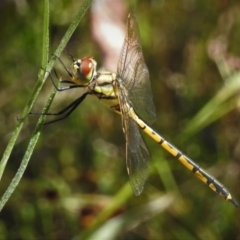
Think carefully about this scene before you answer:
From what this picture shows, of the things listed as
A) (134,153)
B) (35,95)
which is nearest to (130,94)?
(134,153)

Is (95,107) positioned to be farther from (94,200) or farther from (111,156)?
(94,200)

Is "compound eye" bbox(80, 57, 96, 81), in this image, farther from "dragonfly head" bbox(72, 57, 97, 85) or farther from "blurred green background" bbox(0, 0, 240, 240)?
"blurred green background" bbox(0, 0, 240, 240)

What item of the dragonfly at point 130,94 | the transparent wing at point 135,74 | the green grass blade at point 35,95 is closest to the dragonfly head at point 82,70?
the dragonfly at point 130,94

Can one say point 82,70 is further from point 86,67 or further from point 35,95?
point 35,95

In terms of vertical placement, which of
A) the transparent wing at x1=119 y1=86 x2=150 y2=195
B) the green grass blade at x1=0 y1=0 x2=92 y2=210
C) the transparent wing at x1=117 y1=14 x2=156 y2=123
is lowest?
the green grass blade at x1=0 y1=0 x2=92 y2=210

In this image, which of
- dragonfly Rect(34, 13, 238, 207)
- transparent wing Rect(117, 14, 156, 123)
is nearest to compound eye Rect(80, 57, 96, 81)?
dragonfly Rect(34, 13, 238, 207)

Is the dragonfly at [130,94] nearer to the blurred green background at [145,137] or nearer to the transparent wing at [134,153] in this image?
the transparent wing at [134,153]

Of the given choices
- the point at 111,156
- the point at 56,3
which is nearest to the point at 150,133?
the point at 111,156
